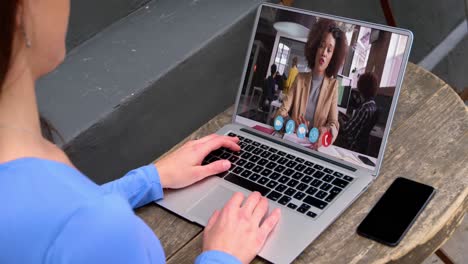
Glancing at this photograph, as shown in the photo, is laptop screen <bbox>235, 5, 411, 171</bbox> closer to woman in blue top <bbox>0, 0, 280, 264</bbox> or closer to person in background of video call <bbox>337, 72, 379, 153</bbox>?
person in background of video call <bbox>337, 72, 379, 153</bbox>

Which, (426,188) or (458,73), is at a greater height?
(426,188)

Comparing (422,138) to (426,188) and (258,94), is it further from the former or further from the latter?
(258,94)

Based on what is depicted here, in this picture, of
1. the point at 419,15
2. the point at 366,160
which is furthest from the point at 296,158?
the point at 419,15

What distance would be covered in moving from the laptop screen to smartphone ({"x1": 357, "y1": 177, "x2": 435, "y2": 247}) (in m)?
0.08

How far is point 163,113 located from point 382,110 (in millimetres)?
839

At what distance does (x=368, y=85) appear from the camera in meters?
1.14

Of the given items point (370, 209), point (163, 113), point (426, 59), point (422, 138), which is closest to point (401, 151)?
point (422, 138)

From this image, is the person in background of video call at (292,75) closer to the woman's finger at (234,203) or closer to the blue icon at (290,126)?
the blue icon at (290,126)

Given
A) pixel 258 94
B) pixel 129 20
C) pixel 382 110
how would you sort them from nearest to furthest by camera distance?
1. pixel 382 110
2. pixel 258 94
3. pixel 129 20

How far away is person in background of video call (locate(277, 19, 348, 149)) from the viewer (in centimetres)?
118

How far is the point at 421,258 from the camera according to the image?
3.32ft

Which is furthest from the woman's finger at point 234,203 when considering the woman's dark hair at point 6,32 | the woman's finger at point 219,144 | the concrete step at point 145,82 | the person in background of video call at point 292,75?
the concrete step at point 145,82

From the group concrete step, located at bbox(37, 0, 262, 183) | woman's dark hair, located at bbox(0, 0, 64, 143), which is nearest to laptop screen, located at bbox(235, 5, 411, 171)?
concrete step, located at bbox(37, 0, 262, 183)

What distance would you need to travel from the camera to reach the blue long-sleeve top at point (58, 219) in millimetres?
618
